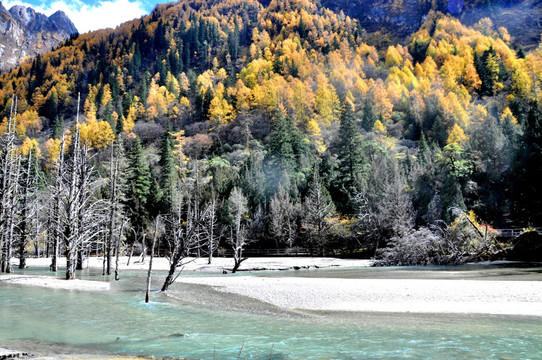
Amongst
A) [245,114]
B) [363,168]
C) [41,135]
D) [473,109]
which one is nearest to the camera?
[363,168]

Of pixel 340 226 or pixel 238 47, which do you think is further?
pixel 238 47

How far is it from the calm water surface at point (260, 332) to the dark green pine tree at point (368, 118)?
86872 mm

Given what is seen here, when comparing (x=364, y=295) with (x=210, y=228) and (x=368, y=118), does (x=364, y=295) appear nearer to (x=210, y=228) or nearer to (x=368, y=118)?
(x=210, y=228)

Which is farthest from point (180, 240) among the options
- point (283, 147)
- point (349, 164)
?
point (283, 147)

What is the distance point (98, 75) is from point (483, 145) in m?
168

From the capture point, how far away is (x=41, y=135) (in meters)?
135

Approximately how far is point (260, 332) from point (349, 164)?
60260 millimetres

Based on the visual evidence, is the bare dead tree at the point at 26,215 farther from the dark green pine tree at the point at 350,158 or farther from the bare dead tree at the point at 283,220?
the dark green pine tree at the point at 350,158

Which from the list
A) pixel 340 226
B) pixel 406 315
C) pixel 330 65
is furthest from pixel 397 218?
pixel 330 65

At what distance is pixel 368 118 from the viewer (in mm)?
97688

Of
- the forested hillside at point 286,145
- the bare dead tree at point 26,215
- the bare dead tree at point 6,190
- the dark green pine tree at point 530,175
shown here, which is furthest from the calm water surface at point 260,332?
the dark green pine tree at point 530,175

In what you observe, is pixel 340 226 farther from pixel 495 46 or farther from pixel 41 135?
pixel 41 135

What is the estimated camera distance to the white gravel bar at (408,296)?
15.7 metres

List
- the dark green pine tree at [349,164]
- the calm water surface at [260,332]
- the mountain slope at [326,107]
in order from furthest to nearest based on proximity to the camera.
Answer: the dark green pine tree at [349,164], the mountain slope at [326,107], the calm water surface at [260,332]
